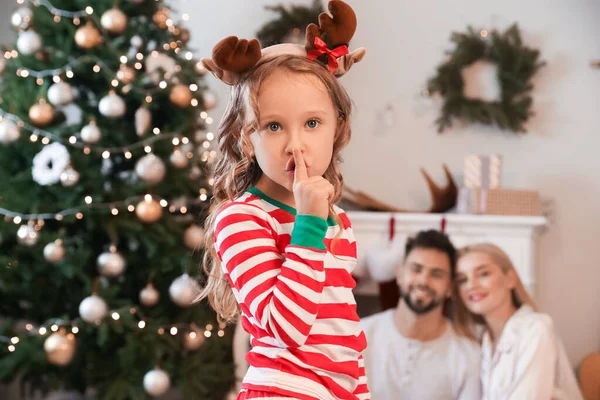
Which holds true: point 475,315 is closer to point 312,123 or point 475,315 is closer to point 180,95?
point 180,95

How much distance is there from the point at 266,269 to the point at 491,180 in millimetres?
2105

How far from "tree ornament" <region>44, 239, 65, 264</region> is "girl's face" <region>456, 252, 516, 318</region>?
56.5 inches

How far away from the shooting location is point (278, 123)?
95 centimetres

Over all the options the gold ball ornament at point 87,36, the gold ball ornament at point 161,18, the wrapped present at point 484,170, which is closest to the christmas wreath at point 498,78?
the wrapped present at point 484,170

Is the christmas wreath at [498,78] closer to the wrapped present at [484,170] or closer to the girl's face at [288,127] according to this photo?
the wrapped present at [484,170]

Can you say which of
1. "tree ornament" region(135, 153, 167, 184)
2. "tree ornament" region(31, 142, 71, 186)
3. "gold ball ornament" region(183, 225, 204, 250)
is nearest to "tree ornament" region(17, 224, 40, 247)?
"tree ornament" region(31, 142, 71, 186)

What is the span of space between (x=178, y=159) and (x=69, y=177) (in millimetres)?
376

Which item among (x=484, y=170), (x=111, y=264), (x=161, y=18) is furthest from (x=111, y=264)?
(x=484, y=170)

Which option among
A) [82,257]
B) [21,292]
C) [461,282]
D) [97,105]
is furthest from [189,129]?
[461,282]

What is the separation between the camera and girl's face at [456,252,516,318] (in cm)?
264

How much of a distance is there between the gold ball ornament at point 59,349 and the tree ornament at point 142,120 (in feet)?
2.42

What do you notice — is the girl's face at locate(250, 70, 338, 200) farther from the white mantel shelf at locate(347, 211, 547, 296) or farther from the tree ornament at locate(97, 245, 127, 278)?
the white mantel shelf at locate(347, 211, 547, 296)

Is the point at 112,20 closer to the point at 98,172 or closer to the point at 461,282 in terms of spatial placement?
the point at 98,172

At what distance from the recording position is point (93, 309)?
2.31 m
